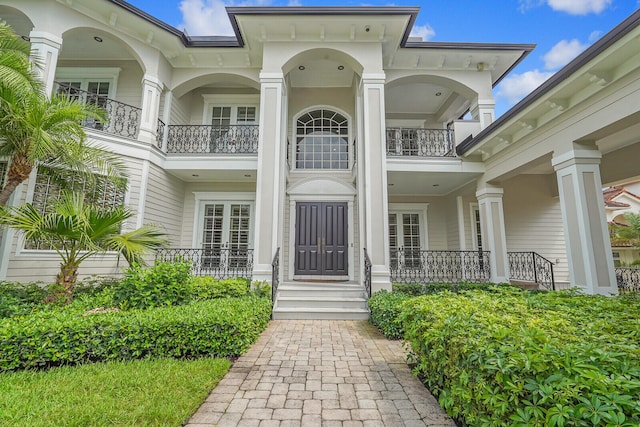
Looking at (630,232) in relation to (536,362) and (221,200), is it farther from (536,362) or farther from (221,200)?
(221,200)

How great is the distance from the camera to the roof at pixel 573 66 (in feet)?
12.4

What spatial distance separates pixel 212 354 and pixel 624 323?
163 inches

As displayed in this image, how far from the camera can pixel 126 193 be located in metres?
7.11

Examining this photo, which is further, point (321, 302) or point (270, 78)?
point (270, 78)

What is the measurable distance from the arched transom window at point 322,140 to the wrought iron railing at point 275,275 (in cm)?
359

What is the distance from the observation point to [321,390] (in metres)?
2.95

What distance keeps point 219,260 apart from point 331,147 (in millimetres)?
5018

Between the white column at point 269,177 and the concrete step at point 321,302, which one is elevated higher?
the white column at point 269,177

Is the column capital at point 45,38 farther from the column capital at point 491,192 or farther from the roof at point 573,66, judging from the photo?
the column capital at point 491,192

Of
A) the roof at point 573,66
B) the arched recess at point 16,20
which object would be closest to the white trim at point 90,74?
the arched recess at point 16,20

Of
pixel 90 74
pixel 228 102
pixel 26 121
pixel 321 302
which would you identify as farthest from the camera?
pixel 228 102

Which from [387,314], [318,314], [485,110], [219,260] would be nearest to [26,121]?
[219,260]

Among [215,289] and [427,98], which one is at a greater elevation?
[427,98]

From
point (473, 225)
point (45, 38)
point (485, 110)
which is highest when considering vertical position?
point (45, 38)
